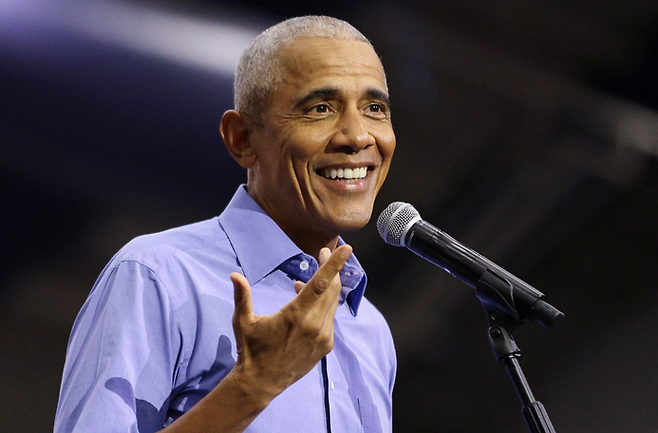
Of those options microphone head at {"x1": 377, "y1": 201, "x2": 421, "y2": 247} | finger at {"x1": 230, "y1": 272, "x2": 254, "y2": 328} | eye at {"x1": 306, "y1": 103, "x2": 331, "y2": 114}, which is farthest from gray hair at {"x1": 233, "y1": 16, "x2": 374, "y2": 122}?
finger at {"x1": 230, "y1": 272, "x2": 254, "y2": 328}

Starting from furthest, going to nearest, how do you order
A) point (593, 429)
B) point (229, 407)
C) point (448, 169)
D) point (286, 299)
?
1. point (448, 169)
2. point (593, 429)
3. point (286, 299)
4. point (229, 407)

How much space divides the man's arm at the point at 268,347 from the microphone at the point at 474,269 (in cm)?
42

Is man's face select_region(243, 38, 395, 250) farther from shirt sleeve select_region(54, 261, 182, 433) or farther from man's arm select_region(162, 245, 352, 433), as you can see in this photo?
man's arm select_region(162, 245, 352, 433)

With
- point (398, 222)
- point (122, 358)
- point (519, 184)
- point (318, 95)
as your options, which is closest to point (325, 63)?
point (318, 95)

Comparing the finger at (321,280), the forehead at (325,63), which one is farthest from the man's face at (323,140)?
the finger at (321,280)

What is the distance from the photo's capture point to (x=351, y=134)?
1.55 m

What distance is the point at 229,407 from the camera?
1.02 m

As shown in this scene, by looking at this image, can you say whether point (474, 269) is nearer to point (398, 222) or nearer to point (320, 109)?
point (398, 222)

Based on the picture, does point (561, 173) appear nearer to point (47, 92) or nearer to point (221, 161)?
point (221, 161)

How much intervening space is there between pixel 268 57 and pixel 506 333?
0.94m

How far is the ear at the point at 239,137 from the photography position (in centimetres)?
171

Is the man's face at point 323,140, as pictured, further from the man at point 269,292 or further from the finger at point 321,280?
the finger at point 321,280

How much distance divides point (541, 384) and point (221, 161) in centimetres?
168

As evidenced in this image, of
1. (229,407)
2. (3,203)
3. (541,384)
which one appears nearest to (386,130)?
(229,407)
